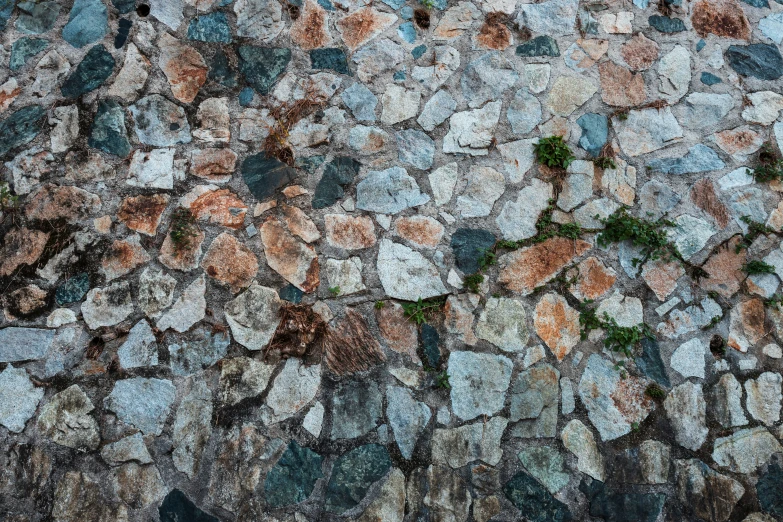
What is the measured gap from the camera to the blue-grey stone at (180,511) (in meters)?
2.61

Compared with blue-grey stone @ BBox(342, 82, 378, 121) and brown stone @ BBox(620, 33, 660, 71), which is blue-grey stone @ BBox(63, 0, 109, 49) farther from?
brown stone @ BBox(620, 33, 660, 71)

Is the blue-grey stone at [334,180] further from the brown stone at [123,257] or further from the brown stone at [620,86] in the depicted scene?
the brown stone at [620,86]

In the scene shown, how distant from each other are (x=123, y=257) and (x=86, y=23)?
1.15 m

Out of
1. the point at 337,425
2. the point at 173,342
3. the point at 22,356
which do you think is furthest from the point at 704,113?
the point at 22,356

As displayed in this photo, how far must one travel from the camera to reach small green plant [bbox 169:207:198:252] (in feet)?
9.19

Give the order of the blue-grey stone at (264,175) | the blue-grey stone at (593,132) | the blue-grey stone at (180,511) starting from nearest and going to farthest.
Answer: the blue-grey stone at (180,511)
the blue-grey stone at (264,175)
the blue-grey stone at (593,132)

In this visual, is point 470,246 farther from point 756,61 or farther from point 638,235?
point 756,61

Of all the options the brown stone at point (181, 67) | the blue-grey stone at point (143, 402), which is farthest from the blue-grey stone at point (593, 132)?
the blue-grey stone at point (143, 402)

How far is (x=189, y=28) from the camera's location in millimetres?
3029

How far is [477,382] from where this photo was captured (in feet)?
9.25

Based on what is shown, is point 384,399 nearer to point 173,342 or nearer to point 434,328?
point 434,328

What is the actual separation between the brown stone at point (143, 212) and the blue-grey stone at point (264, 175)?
395mm

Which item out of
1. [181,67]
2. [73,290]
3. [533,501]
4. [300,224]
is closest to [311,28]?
[181,67]

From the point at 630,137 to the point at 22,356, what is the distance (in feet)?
9.82
